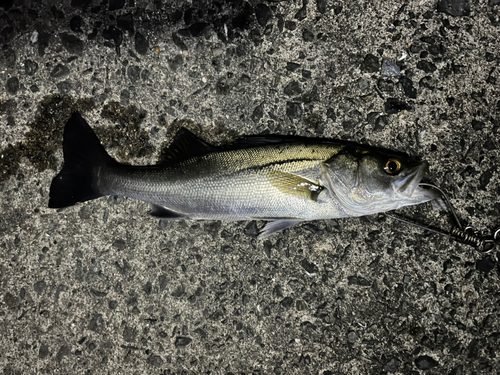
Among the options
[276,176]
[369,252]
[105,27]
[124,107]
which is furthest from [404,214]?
[105,27]

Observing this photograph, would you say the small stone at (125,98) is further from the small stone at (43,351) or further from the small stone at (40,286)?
the small stone at (43,351)

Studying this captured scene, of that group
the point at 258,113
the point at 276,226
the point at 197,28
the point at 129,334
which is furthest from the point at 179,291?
the point at 197,28

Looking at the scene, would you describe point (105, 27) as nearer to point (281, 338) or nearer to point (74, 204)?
point (74, 204)

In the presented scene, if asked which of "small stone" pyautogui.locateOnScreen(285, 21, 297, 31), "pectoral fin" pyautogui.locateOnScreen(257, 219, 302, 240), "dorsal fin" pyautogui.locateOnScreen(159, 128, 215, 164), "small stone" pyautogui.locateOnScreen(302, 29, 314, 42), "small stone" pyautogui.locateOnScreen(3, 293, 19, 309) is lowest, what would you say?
"small stone" pyautogui.locateOnScreen(3, 293, 19, 309)

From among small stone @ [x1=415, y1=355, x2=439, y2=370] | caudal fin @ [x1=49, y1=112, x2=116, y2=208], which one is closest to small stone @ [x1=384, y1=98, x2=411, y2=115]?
small stone @ [x1=415, y1=355, x2=439, y2=370]

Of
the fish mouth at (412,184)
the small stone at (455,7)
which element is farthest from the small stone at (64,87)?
the small stone at (455,7)

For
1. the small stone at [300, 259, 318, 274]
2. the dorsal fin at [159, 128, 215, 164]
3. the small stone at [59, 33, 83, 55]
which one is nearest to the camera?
the dorsal fin at [159, 128, 215, 164]

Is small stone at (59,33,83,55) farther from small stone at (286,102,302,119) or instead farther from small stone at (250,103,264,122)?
small stone at (286,102,302,119)
